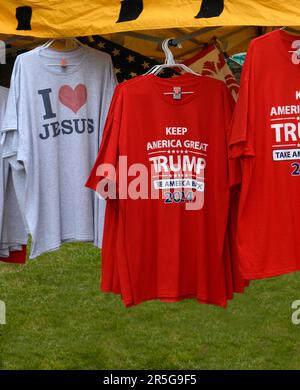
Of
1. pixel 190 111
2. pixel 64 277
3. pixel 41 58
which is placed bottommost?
pixel 64 277

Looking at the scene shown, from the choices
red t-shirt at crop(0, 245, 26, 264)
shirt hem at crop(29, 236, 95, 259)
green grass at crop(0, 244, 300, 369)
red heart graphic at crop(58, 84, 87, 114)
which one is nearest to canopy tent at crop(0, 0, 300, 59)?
red heart graphic at crop(58, 84, 87, 114)

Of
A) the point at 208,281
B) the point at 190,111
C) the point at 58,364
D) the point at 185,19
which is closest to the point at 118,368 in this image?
the point at 58,364

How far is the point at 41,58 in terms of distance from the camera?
247cm

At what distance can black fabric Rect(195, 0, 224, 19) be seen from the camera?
216 centimetres

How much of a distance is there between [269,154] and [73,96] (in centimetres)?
89

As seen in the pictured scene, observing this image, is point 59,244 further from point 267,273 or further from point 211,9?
point 211,9

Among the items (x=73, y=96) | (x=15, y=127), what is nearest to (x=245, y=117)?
(x=73, y=96)

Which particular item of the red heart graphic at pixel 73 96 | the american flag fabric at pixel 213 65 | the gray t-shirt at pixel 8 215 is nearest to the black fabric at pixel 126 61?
the american flag fabric at pixel 213 65

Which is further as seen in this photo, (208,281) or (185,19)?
(208,281)

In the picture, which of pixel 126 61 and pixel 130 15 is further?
pixel 126 61

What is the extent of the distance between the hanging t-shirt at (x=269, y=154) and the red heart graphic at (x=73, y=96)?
694 millimetres

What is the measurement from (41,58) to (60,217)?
2.30 ft

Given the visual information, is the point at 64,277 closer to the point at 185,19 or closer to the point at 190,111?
the point at 190,111

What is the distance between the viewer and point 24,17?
2.31 meters
